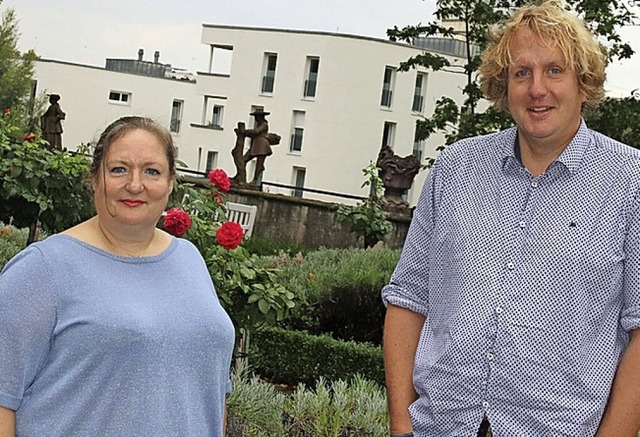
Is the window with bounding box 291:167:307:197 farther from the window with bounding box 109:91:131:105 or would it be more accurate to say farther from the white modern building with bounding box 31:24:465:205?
the window with bounding box 109:91:131:105

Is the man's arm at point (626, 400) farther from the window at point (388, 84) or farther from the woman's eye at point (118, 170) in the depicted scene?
the window at point (388, 84)

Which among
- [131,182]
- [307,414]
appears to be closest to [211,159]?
[307,414]

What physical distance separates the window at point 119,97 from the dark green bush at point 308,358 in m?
56.6

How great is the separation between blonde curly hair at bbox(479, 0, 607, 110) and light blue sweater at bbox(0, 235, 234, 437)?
0.95 metres

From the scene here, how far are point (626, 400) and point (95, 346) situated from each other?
1216 millimetres

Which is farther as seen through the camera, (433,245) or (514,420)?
(433,245)

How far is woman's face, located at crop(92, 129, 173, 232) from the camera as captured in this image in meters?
2.84

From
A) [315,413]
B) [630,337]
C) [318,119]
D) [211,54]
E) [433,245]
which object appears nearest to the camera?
[630,337]

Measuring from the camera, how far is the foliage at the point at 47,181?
820 cm

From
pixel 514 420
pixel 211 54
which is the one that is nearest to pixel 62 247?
pixel 514 420

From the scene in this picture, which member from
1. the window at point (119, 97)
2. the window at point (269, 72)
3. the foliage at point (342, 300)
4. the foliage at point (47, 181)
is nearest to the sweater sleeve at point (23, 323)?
the foliage at point (47, 181)

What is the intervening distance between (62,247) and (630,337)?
1330 millimetres

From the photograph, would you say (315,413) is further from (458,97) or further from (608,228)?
(458,97)

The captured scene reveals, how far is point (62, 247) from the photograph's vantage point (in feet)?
9.06
